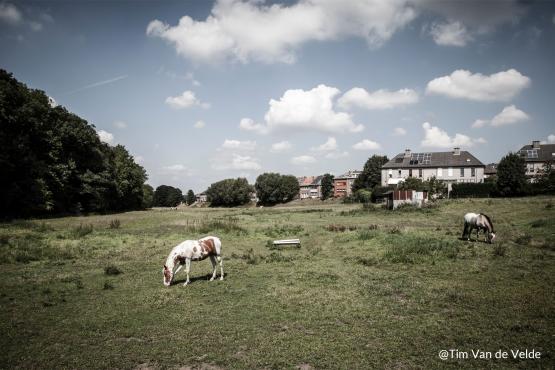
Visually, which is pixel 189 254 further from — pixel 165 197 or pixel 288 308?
pixel 165 197

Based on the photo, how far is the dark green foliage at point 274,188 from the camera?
119625mm

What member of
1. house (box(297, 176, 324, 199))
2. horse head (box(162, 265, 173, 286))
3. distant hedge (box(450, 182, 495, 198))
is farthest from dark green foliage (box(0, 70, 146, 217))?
house (box(297, 176, 324, 199))

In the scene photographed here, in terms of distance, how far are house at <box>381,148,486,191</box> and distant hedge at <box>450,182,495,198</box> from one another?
6.15 meters

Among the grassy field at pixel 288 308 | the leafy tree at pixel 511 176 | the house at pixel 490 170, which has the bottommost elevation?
the grassy field at pixel 288 308

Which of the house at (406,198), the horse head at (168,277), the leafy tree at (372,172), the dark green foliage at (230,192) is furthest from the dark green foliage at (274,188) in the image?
the horse head at (168,277)

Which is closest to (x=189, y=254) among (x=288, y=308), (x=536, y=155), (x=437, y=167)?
(x=288, y=308)

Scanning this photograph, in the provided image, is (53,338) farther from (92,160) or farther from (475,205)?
(92,160)

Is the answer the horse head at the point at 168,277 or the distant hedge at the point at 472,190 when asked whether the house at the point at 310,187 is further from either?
the horse head at the point at 168,277

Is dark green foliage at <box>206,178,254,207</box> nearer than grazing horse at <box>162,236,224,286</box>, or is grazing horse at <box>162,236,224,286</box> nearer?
grazing horse at <box>162,236,224,286</box>

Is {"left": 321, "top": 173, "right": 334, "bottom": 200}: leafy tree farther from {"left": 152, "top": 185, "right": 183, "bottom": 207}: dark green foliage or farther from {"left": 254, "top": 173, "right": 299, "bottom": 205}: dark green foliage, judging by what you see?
{"left": 152, "top": 185, "right": 183, "bottom": 207}: dark green foliage

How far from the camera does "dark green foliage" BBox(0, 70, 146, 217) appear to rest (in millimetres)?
37125

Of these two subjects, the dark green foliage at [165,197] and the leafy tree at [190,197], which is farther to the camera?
the leafy tree at [190,197]

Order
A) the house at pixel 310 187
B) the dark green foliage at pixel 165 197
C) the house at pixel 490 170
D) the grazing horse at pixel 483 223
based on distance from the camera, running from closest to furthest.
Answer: the grazing horse at pixel 483 223 → the house at pixel 490 170 → the house at pixel 310 187 → the dark green foliage at pixel 165 197

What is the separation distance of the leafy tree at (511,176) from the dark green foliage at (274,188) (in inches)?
2890
